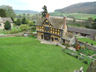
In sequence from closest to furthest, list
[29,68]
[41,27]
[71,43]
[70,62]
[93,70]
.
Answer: [93,70] < [29,68] < [70,62] < [71,43] < [41,27]

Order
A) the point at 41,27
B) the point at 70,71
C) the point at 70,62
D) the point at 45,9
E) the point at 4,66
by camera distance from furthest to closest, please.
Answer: the point at 45,9 < the point at 41,27 < the point at 70,62 < the point at 70,71 < the point at 4,66

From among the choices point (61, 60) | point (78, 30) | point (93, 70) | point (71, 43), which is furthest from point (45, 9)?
point (93, 70)

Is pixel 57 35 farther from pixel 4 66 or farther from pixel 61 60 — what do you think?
pixel 4 66

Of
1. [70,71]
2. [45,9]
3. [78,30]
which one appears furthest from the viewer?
[45,9]

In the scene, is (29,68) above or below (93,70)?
below

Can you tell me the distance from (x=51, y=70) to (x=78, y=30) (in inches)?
1405

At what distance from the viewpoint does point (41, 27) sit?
1474 inches

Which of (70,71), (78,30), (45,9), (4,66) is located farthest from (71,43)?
(45,9)

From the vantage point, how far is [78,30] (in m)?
49.1

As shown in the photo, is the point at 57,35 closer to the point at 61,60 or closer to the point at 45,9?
the point at 61,60

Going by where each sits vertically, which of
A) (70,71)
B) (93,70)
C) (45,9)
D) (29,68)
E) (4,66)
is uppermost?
(45,9)

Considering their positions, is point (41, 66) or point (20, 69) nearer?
point (20, 69)

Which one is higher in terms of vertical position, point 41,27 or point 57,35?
point 41,27

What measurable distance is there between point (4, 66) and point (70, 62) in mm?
12800
